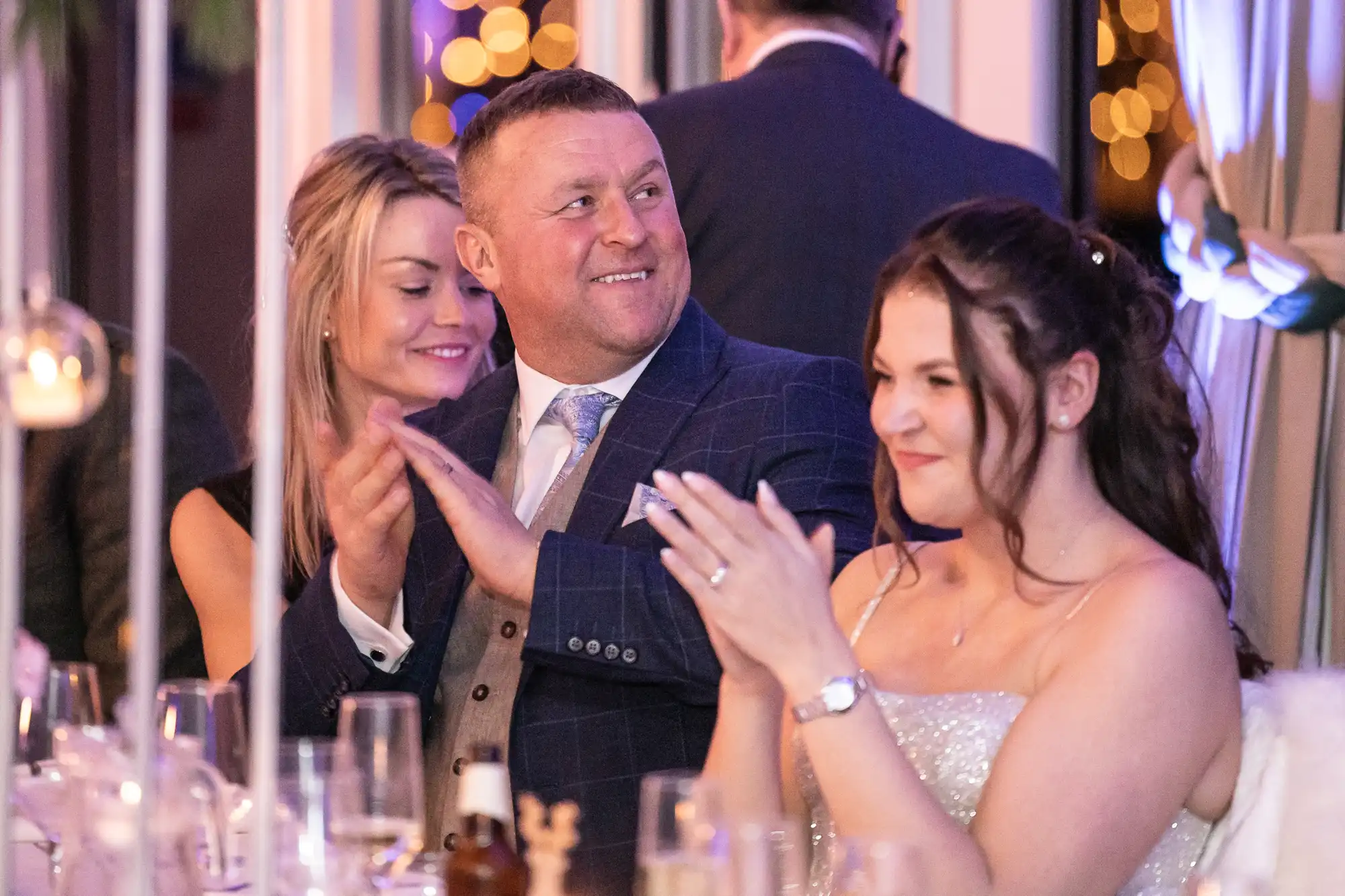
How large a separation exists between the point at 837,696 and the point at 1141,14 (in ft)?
7.31

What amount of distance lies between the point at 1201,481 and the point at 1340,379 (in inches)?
38.3

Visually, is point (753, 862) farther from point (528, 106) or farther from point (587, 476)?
point (528, 106)

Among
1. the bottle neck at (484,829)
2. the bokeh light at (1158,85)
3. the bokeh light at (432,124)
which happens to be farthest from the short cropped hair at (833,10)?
the bottle neck at (484,829)

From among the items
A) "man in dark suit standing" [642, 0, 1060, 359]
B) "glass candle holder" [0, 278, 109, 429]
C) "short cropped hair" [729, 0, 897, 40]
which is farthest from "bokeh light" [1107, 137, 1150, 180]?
"glass candle holder" [0, 278, 109, 429]

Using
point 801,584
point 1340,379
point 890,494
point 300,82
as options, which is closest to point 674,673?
point 890,494

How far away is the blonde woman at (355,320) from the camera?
288 centimetres

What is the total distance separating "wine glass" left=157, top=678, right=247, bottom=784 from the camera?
1.79 metres

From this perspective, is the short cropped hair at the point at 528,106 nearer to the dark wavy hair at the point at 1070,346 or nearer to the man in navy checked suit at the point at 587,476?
the man in navy checked suit at the point at 587,476

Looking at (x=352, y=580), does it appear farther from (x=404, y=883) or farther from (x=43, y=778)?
(x=404, y=883)

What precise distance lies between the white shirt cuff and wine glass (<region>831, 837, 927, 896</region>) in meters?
1.24

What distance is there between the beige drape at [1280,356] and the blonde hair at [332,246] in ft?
4.51

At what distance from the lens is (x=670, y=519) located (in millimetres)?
1713

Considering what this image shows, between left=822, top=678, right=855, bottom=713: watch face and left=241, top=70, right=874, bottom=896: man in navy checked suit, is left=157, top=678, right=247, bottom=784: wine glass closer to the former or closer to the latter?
left=241, top=70, right=874, bottom=896: man in navy checked suit

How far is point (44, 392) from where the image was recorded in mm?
1301
